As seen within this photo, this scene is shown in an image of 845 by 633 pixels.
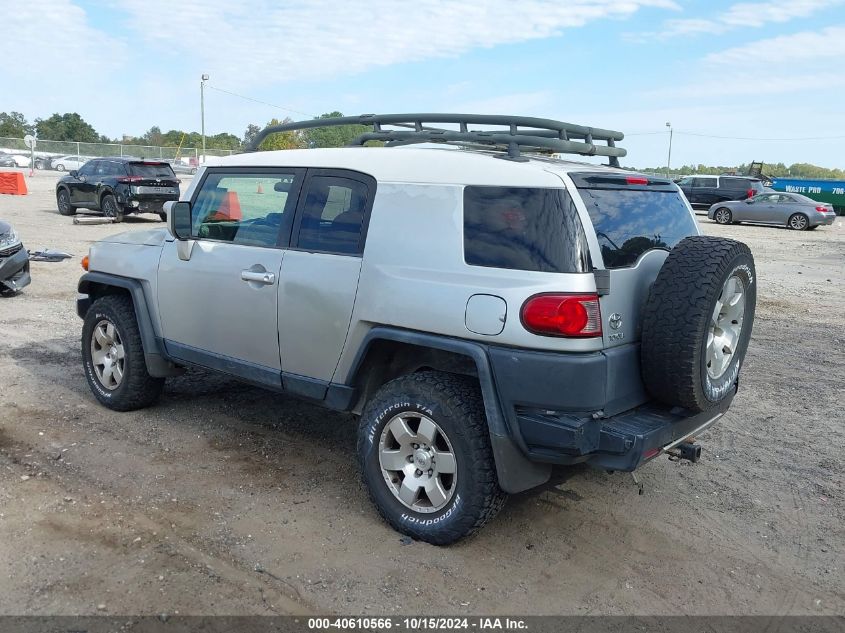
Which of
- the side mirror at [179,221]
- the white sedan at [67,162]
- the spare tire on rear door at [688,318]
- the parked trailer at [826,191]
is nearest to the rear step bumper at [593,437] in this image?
the spare tire on rear door at [688,318]

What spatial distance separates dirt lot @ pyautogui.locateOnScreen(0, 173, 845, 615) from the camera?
3324mm

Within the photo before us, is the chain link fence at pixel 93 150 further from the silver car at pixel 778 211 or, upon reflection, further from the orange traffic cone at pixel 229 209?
the orange traffic cone at pixel 229 209

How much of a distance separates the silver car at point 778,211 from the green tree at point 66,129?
70.8m

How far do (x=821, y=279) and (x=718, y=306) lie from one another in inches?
448

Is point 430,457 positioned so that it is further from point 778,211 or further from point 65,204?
point 778,211

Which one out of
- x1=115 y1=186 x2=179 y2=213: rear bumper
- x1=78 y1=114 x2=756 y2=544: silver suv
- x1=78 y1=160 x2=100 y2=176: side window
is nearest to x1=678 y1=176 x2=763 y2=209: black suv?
x1=115 y1=186 x2=179 y2=213: rear bumper

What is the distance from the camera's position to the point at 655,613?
3.25 meters

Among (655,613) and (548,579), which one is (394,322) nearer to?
(548,579)

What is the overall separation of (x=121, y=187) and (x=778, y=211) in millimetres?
20732

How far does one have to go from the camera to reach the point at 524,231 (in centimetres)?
348

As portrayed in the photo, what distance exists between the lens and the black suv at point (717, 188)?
2941cm

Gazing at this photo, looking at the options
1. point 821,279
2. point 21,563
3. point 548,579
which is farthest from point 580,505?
point 821,279

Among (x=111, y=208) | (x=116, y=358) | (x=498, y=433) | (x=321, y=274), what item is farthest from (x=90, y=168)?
(x=498, y=433)

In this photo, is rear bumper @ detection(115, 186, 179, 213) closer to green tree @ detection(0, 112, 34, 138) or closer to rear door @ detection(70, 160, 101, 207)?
rear door @ detection(70, 160, 101, 207)
